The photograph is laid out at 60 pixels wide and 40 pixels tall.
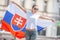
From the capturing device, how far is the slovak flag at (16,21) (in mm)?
6996

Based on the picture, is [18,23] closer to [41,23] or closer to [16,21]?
[16,21]

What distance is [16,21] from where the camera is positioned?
277 inches

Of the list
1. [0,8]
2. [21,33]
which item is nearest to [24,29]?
[21,33]

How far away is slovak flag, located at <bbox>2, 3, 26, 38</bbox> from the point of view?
700 centimetres

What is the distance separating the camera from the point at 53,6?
95.3 ft

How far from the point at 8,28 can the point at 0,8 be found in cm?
1995

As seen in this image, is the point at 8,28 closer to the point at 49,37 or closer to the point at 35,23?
the point at 35,23

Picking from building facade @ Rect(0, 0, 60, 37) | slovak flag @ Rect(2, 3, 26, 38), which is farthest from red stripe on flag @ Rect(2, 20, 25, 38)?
building facade @ Rect(0, 0, 60, 37)

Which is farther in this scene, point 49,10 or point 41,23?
point 49,10

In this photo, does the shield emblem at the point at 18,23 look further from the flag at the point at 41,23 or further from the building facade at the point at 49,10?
the building facade at the point at 49,10

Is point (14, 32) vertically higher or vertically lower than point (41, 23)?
lower

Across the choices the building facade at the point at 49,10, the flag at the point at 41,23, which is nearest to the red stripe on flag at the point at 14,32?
the flag at the point at 41,23

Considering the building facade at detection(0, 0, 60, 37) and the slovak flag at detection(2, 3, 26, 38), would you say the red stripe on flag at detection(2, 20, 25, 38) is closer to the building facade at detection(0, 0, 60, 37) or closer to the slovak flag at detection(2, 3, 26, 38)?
the slovak flag at detection(2, 3, 26, 38)

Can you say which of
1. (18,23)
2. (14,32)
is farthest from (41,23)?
(14,32)
